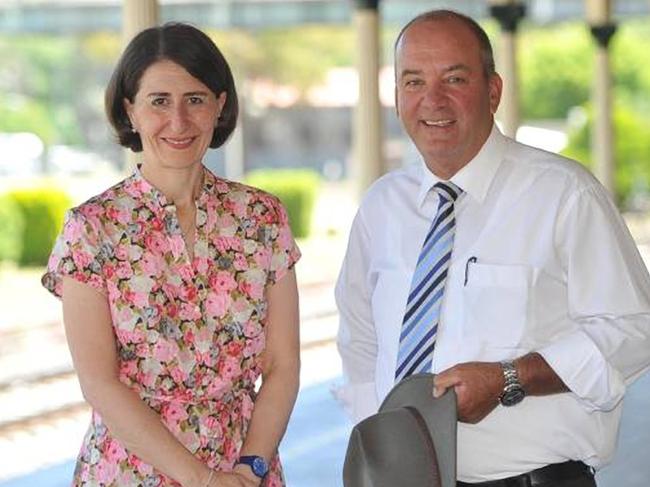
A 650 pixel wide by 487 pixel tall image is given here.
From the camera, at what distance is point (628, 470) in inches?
228

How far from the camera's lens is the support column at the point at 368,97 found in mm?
10461

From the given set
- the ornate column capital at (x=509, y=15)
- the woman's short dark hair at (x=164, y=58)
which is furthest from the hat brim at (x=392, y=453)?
the ornate column capital at (x=509, y=15)

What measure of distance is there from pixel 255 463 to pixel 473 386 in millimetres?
410

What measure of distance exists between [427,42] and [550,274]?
455 millimetres

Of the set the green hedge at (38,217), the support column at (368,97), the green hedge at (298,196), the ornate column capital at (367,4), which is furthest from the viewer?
the green hedge at (298,196)

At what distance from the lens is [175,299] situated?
235 centimetres

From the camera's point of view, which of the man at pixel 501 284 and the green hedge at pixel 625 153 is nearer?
the man at pixel 501 284

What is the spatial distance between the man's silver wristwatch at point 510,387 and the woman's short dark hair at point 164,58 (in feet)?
2.22

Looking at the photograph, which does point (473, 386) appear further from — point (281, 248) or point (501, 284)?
point (281, 248)

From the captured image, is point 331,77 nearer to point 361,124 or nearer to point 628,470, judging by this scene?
point 361,124

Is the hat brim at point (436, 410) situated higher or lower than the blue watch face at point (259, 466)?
higher

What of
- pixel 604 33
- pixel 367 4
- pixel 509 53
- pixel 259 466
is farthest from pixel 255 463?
pixel 604 33

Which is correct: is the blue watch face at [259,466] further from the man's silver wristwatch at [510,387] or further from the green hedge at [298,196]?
the green hedge at [298,196]

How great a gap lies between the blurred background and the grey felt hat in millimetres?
568
